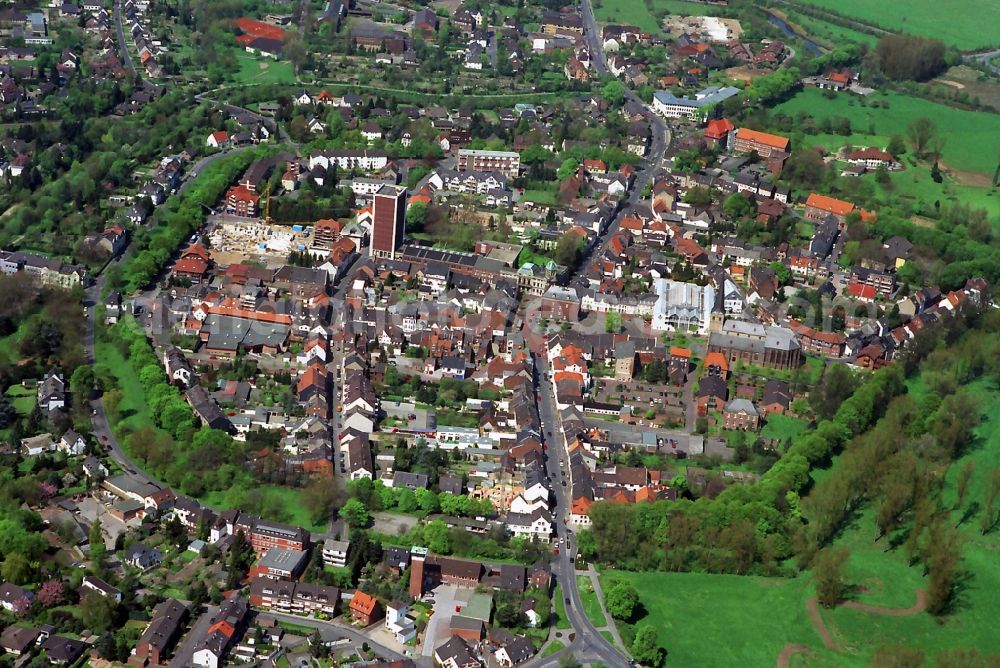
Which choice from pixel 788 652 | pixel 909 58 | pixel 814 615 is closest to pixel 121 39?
pixel 909 58

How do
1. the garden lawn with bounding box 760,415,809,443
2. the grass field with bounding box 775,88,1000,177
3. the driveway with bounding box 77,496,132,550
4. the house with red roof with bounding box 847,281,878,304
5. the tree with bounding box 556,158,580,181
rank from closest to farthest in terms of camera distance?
the driveway with bounding box 77,496,132,550
the garden lawn with bounding box 760,415,809,443
the house with red roof with bounding box 847,281,878,304
the tree with bounding box 556,158,580,181
the grass field with bounding box 775,88,1000,177

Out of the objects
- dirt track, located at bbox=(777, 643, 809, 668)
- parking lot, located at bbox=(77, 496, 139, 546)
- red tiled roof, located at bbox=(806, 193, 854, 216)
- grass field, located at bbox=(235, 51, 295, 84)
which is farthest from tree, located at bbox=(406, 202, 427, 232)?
dirt track, located at bbox=(777, 643, 809, 668)

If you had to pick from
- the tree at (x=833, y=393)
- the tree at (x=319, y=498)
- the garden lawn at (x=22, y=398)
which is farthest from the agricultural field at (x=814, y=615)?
the garden lawn at (x=22, y=398)

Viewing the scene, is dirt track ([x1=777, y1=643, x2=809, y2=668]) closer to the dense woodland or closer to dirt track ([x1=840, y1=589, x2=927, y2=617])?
dirt track ([x1=840, y1=589, x2=927, y2=617])

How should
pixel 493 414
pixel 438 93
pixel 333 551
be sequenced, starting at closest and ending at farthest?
pixel 333 551, pixel 493 414, pixel 438 93

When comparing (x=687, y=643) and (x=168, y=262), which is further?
(x=168, y=262)

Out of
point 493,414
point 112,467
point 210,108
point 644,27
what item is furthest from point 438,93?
point 112,467

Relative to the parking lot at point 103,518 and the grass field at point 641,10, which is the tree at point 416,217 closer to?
the parking lot at point 103,518

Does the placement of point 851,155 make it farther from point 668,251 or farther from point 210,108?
point 210,108
